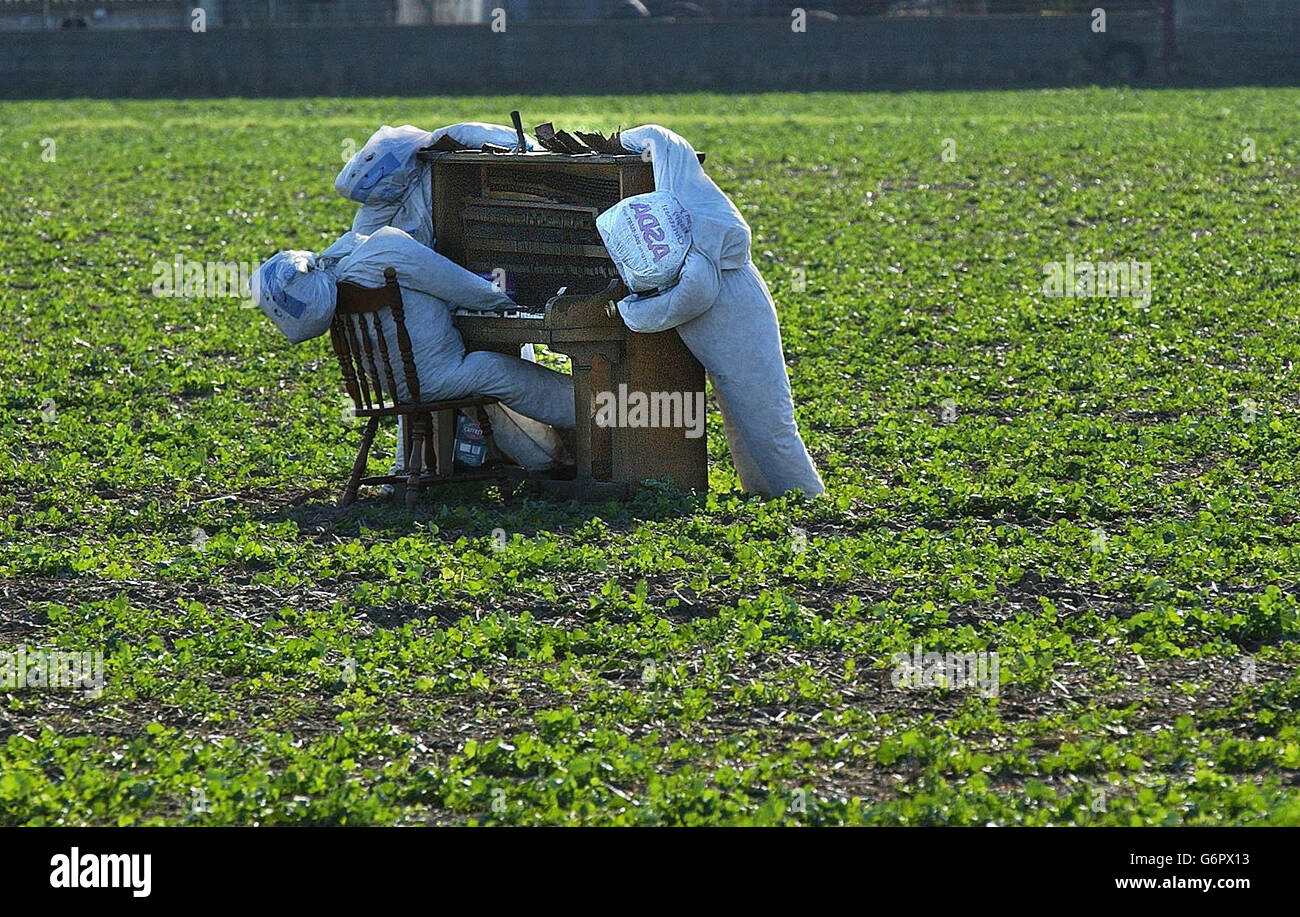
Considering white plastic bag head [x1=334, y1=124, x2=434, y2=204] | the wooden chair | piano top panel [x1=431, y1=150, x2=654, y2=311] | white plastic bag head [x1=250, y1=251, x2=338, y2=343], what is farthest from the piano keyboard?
white plastic bag head [x1=334, y1=124, x2=434, y2=204]

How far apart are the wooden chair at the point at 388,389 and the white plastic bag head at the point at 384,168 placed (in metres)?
0.82

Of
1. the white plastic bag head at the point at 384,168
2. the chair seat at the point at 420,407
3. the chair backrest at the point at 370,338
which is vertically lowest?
the chair seat at the point at 420,407

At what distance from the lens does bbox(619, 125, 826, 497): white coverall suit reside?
8102 mm

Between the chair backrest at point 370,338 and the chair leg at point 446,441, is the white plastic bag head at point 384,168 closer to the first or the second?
the chair backrest at point 370,338

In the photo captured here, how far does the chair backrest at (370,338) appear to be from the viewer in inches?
322

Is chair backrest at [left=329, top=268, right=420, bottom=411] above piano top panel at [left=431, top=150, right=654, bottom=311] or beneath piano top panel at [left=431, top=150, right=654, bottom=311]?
beneath

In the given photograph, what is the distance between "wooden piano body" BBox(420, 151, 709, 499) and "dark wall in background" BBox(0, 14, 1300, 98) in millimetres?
24395

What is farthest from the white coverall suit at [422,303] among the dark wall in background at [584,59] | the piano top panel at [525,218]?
the dark wall in background at [584,59]

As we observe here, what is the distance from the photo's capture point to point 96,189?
1970 cm

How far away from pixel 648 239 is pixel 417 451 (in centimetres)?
146

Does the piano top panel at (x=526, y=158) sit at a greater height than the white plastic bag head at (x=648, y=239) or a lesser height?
greater

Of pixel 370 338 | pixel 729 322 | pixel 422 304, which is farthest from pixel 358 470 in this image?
pixel 729 322

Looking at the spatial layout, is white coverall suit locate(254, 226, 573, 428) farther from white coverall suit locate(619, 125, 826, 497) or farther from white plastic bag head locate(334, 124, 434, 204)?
white coverall suit locate(619, 125, 826, 497)

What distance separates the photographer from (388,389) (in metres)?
8.33
